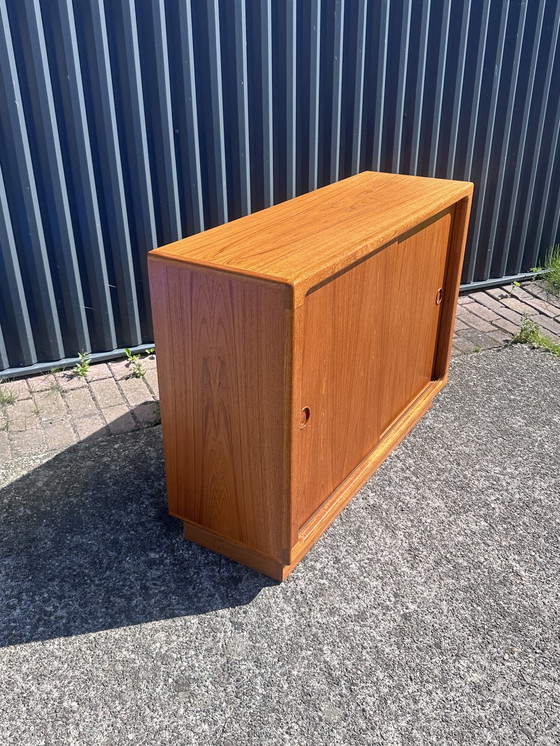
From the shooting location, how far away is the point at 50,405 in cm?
357

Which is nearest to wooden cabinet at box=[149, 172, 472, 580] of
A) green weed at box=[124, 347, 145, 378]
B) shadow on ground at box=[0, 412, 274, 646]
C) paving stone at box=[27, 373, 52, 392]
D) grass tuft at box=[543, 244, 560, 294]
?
shadow on ground at box=[0, 412, 274, 646]

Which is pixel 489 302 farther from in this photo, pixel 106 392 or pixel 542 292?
pixel 106 392

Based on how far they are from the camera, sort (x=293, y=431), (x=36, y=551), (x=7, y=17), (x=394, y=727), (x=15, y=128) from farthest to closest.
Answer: (x=15, y=128) → (x=7, y=17) → (x=36, y=551) → (x=293, y=431) → (x=394, y=727)

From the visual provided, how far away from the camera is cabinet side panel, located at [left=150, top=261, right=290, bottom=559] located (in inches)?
81.9

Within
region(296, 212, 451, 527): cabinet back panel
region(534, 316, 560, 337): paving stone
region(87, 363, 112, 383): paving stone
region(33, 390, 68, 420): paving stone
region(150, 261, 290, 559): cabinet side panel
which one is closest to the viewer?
region(150, 261, 290, 559): cabinet side panel

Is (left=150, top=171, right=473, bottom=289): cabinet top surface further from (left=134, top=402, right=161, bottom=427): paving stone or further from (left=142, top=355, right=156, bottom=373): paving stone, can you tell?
(left=142, top=355, right=156, bottom=373): paving stone

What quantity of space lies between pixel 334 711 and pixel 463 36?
13.1 feet

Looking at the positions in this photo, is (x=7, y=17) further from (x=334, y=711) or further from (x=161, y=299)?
(x=334, y=711)

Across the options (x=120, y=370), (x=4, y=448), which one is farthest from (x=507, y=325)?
(x=4, y=448)

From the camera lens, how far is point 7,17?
3.09 m

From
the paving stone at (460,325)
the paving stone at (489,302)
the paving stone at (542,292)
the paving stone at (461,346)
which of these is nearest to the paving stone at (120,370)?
the paving stone at (461,346)

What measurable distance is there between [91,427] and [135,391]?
1.29 feet

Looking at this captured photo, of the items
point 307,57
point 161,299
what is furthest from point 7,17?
point 161,299

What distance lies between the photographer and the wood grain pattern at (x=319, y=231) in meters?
2.09
